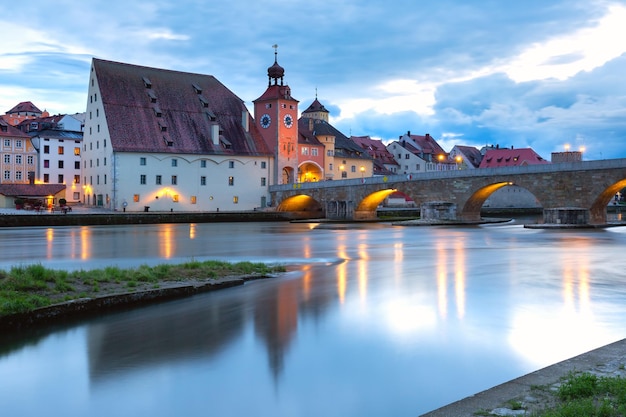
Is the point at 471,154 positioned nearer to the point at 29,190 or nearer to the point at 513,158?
the point at 513,158

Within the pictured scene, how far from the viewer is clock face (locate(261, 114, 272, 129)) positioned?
7169cm

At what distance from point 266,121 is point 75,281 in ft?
197

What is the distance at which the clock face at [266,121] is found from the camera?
7169 cm

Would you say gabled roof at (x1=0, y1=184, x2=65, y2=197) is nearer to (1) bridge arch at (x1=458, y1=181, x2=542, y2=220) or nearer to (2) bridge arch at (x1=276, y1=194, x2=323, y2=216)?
(2) bridge arch at (x1=276, y1=194, x2=323, y2=216)

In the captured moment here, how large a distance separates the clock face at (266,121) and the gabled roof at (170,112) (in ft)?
3.78

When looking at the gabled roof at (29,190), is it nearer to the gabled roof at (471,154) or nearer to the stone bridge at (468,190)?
the stone bridge at (468,190)

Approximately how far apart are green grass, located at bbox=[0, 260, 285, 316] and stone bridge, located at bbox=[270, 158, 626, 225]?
107 ft

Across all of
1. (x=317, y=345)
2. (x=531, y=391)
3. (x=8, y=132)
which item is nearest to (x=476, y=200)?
(x=317, y=345)

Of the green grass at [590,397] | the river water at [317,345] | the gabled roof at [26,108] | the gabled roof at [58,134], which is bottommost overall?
the river water at [317,345]

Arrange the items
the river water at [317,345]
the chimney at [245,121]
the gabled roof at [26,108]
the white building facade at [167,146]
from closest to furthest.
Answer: the river water at [317,345] < the white building facade at [167,146] < the chimney at [245,121] < the gabled roof at [26,108]

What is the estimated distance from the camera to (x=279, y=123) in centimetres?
7056

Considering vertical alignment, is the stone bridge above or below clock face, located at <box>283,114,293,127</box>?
below

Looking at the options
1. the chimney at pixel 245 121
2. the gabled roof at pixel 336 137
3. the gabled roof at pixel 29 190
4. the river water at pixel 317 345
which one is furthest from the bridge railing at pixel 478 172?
the river water at pixel 317 345

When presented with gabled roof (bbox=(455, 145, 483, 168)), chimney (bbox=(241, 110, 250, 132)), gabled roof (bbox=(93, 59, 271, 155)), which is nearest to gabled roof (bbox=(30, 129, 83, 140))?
gabled roof (bbox=(93, 59, 271, 155))
